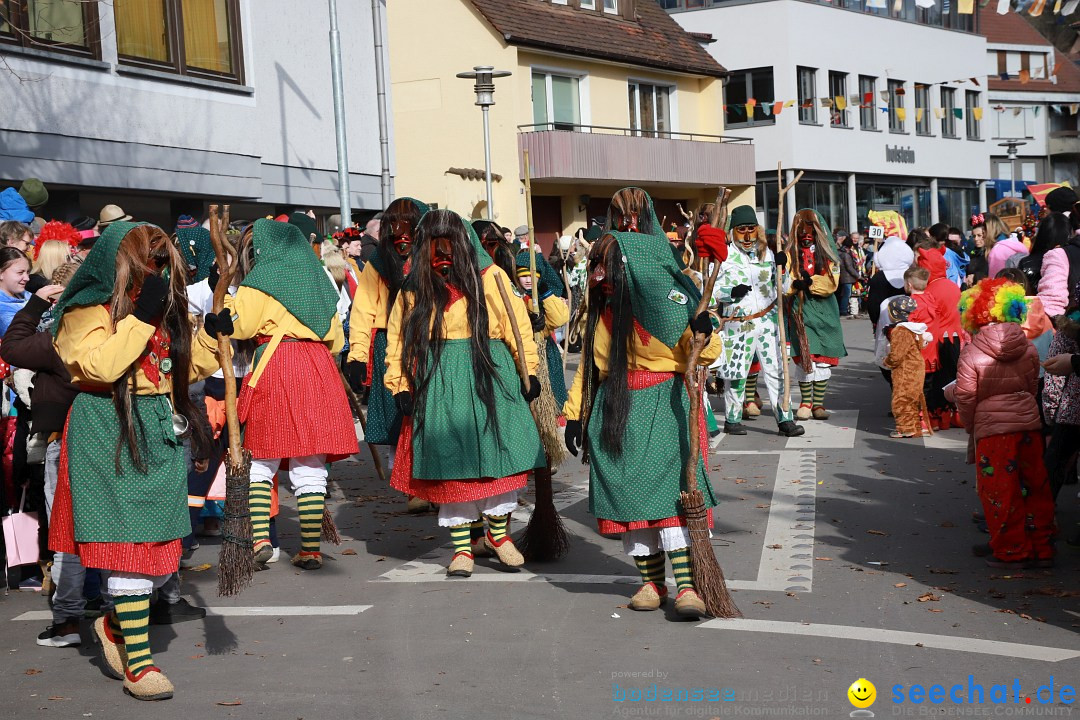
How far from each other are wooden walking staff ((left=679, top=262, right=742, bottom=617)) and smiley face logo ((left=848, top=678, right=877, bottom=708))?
112 cm

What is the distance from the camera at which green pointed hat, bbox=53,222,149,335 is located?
5309 millimetres

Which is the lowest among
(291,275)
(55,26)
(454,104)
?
(291,275)

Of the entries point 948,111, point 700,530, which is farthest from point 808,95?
point 700,530

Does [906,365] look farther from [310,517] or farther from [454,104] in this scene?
[454,104]

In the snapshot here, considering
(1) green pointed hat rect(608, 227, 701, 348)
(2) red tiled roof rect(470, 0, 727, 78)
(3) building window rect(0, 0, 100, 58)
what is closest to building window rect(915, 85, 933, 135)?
(2) red tiled roof rect(470, 0, 727, 78)

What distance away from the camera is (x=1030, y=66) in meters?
59.3

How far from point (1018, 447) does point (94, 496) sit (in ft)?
15.2

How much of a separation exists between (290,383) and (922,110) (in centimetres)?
4167

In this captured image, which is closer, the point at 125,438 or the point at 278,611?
the point at 125,438

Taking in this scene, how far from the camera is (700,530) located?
20.0ft

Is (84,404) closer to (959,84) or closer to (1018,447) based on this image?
(1018,447)

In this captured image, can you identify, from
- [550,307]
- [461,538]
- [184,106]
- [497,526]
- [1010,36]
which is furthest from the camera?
[1010,36]

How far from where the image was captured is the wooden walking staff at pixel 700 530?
6.08 meters

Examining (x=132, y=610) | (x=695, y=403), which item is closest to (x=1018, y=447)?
(x=695, y=403)
